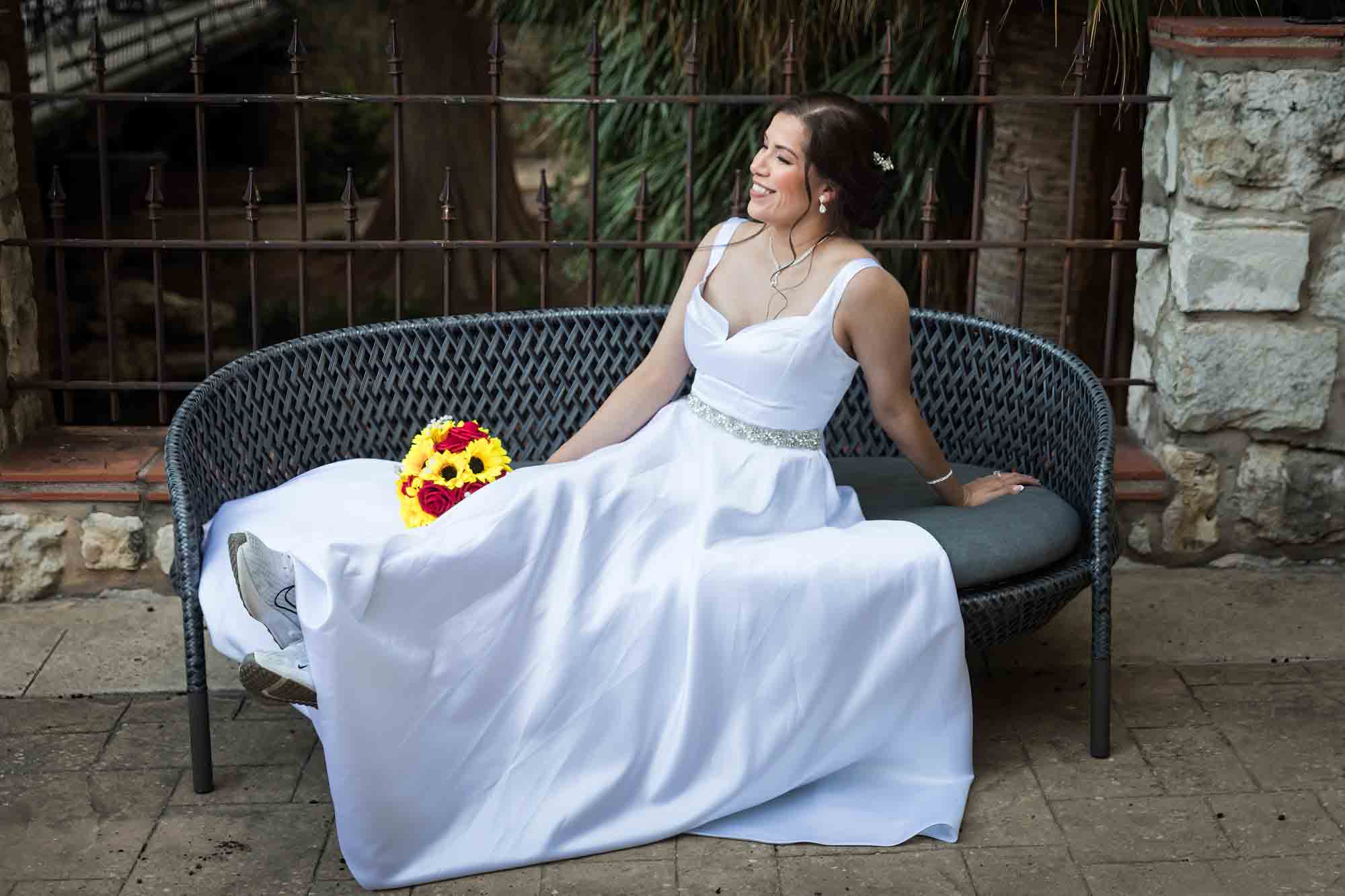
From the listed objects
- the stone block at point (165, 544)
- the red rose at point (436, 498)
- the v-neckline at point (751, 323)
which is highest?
the v-neckline at point (751, 323)

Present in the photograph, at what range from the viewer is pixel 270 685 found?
277 cm

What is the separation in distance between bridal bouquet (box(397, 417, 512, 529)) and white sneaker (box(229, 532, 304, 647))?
1.07ft

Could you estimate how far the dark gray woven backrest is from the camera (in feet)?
Result: 11.5

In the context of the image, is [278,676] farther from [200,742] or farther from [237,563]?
[200,742]

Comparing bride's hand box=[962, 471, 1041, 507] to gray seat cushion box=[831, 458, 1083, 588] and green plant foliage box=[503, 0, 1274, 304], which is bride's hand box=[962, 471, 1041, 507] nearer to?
gray seat cushion box=[831, 458, 1083, 588]

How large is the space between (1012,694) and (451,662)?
132 cm

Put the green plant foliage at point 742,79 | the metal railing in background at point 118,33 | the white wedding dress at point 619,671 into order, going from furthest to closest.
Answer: the metal railing in background at point 118,33
the green plant foliage at point 742,79
the white wedding dress at point 619,671

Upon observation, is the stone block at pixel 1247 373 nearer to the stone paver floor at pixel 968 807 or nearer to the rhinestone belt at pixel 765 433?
the stone paver floor at pixel 968 807

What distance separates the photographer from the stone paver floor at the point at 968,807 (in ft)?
9.00

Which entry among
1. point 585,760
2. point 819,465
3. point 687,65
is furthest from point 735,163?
point 585,760

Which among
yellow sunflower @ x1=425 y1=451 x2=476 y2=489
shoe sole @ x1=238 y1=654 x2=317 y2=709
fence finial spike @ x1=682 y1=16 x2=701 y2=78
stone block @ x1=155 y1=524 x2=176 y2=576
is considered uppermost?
fence finial spike @ x1=682 y1=16 x2=701 y2=78

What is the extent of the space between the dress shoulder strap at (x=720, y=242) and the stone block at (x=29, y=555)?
68.2 inches

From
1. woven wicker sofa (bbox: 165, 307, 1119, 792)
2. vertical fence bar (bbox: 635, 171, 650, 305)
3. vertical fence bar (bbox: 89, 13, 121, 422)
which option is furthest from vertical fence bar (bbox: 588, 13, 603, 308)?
vertical fence bar (bbox: 89, 13, 121, 422)

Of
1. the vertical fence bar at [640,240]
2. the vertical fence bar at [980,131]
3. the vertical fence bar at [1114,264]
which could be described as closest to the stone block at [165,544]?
the vertical fence bar at [640,240]
